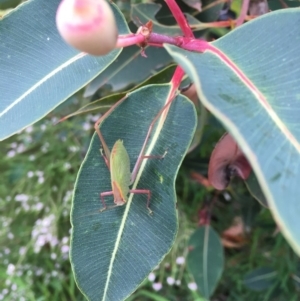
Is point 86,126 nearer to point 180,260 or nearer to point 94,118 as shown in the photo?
point 94,118

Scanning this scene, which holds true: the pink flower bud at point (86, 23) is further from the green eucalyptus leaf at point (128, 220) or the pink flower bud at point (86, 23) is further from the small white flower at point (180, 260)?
the small white flower at point (180, 260)

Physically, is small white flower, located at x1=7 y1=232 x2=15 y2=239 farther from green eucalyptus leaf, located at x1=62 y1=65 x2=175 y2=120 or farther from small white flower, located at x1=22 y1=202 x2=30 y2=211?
green eucalyptus leaf, located at x1=62 y1=65 x2=175 y2=120

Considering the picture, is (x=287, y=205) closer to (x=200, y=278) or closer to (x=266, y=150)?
(x=266, y=150)

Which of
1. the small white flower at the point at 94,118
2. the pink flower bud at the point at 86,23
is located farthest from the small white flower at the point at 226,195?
the pink flower bud at the point at 86,23

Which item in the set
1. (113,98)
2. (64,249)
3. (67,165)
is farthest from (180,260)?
(113,98)

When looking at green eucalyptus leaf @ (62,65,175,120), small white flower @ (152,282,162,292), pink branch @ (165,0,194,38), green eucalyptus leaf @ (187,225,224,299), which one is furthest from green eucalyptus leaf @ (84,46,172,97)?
small white flower @ (152,282,162,292)

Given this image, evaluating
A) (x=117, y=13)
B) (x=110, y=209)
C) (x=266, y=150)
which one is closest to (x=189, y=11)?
(x=117, y=13)

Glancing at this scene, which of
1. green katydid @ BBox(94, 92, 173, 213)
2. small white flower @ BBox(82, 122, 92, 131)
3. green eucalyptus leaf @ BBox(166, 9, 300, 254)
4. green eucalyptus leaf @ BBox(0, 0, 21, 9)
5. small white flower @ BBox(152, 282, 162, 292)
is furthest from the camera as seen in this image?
small white flower @ BBox(82, 122, 92, 131)
